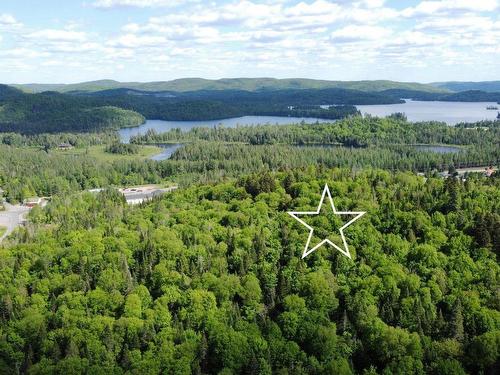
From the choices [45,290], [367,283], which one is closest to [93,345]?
[45,290]

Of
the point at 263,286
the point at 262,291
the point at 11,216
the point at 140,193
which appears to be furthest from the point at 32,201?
the point at 262,291

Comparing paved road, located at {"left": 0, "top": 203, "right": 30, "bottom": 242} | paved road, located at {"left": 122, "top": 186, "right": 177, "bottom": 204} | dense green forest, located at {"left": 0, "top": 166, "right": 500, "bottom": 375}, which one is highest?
dense green forest, located at {"left": 0, "top": 166, "right": 500, "bottom": 375}

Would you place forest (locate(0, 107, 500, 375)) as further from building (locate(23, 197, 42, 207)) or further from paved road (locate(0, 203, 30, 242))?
building (locate(23, 197, 42, 207))

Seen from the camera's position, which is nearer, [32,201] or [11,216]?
[11,216]

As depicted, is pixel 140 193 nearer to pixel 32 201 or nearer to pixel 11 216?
pixel 32 201

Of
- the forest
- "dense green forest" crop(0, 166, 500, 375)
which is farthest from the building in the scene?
"dense green forest" crop(0, 166, 500, 375)

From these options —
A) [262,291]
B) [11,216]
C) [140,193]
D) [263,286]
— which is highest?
[263,286]

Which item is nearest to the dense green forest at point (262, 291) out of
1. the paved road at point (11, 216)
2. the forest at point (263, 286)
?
the forest at point (263, 286)
